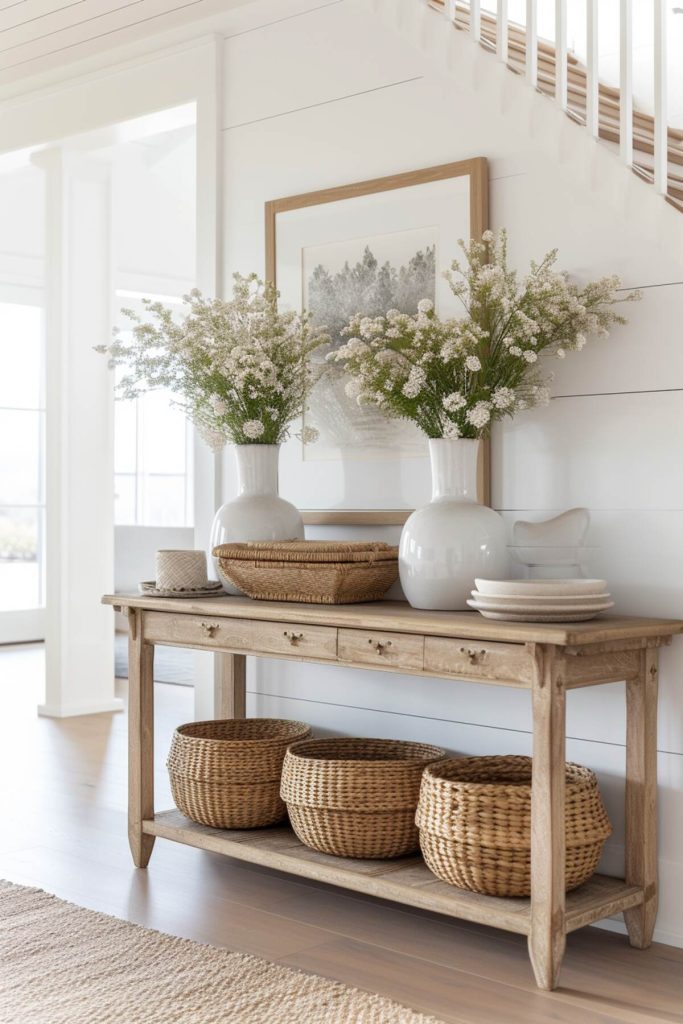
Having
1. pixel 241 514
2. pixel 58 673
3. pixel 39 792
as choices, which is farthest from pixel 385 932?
pixel 58 673

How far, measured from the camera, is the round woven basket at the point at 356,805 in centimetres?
294

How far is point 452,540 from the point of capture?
2.93m

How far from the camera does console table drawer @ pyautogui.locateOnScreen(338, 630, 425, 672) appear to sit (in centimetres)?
272

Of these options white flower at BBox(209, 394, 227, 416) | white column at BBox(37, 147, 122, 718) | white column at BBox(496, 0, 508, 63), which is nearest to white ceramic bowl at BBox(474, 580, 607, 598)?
white flower at BBox(209, 394, 227, 416)

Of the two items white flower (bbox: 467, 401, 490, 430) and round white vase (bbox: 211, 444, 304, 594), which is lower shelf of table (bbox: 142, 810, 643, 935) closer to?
round white vase (bbox: 211, 444, 304, 594)

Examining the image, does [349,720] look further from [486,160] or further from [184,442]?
[184,442]

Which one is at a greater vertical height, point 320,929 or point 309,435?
point 309,435

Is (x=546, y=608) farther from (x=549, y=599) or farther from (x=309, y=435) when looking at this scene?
(x=309, y=435)

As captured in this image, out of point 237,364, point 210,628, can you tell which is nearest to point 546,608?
point 210,628

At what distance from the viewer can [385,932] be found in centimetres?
287

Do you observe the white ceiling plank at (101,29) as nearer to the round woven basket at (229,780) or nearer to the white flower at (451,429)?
the white flower at (451,429)

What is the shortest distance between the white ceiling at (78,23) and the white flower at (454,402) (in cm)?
167

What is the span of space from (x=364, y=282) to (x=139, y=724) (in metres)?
1.44

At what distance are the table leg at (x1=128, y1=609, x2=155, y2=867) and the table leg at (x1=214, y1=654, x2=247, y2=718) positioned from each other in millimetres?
328
